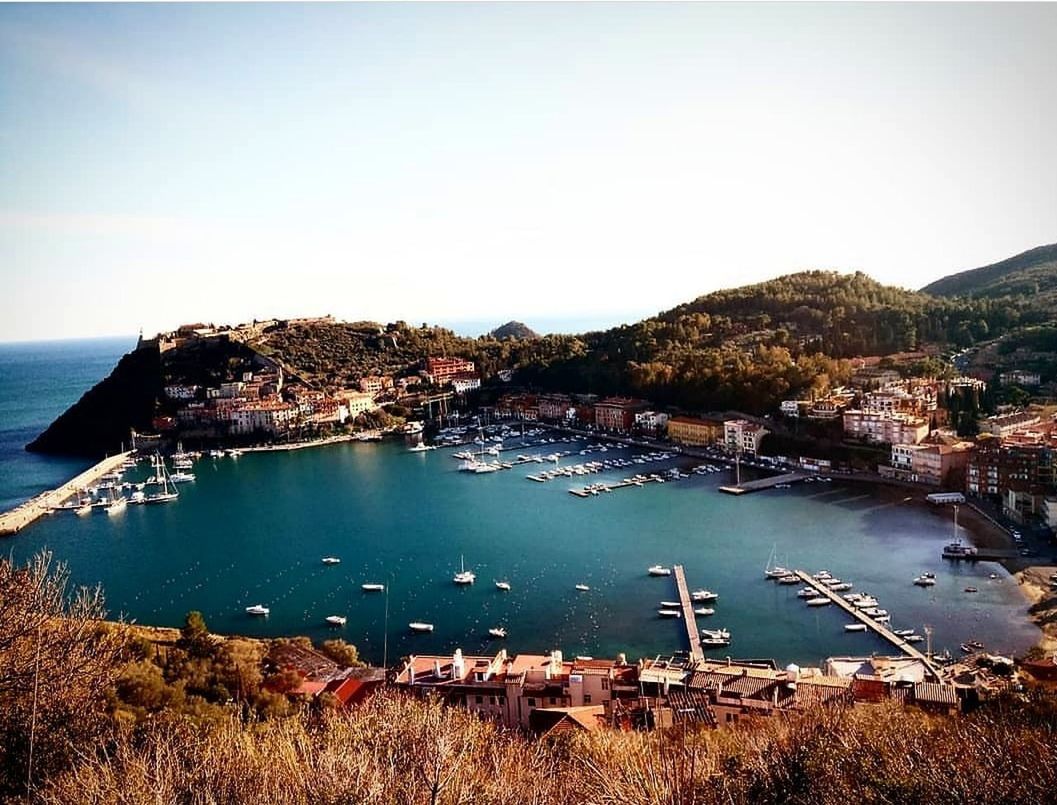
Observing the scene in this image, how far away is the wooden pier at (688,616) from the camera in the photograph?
10.1 meters

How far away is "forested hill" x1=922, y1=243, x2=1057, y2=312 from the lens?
36037 mm

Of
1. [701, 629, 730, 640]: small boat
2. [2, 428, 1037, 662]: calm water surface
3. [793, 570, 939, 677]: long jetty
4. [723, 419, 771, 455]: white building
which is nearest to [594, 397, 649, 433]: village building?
[723, 419, 771, 455]: white building

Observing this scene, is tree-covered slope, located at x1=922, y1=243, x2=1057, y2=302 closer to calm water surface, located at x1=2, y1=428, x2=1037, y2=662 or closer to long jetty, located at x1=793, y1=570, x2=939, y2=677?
calm water surface, located at x1=2, y1=428, x2=1037, y2=662

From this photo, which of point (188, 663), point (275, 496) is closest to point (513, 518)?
point (275, 496)

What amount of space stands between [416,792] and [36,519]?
1942cm

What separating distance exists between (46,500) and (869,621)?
2009 cm

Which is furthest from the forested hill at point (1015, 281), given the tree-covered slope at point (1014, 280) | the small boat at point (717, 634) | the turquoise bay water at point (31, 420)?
the turquoise bay water at point (31, 420)

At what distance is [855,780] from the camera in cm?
421

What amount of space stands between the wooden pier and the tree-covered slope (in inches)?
1057

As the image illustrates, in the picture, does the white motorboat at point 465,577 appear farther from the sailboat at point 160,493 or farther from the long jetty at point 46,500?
the long jetty at point 46,500

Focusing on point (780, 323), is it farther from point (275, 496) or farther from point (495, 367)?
point (275, 496)

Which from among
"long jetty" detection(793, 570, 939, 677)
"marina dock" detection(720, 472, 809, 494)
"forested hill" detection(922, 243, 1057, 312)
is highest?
"forested hill" detection(922, 243, 1057, 312)

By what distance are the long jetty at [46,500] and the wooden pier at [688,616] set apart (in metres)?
15.3

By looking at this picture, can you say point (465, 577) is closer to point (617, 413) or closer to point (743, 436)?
point (743, 436)
